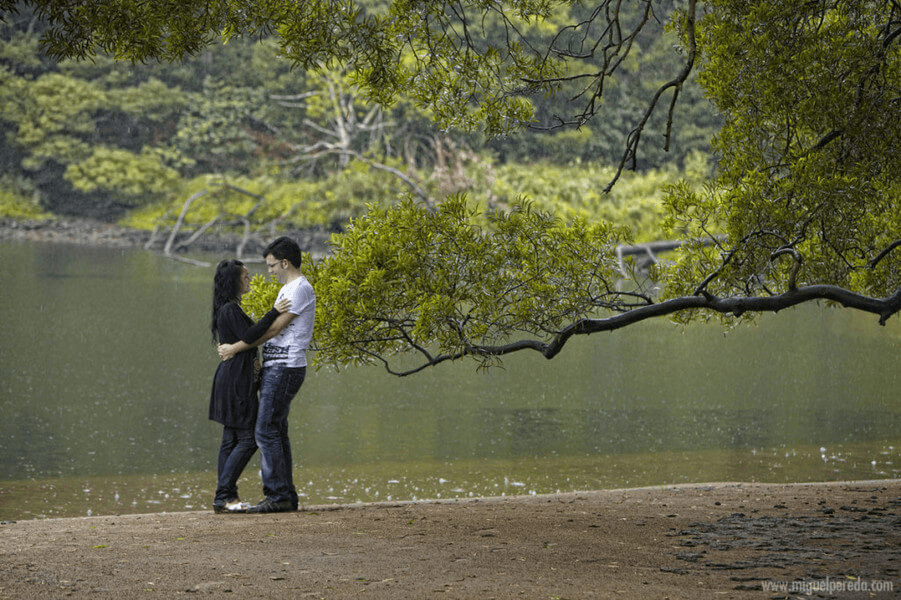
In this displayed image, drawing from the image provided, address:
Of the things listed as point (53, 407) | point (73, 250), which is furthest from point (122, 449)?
point (73, 250)

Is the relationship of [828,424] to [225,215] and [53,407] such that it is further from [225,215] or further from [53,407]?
[225,215]

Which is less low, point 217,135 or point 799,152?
point 217,135

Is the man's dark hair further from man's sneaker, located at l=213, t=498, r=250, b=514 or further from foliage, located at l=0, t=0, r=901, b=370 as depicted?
man's sneaker, located at l=213, t=498, r=250, b=514

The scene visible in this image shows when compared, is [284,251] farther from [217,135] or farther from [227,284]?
[217,135]

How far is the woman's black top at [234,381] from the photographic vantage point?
20.0 ft

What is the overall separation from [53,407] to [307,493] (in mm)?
4785

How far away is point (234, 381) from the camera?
20.2 feet

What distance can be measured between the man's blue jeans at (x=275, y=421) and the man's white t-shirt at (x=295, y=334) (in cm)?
5

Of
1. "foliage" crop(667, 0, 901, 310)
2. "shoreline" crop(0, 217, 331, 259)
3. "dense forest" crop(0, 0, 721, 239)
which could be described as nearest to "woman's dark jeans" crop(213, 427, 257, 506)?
"foliage" crop(667, 0, 901, 310)

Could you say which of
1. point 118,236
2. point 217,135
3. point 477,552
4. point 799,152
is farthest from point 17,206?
point 477,552

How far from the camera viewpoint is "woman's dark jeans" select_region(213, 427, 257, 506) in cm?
619

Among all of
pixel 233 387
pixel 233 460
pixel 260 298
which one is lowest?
pixel 233 460

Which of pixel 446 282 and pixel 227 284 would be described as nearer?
pixel 227 284

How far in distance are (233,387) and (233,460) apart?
1.38 feet
